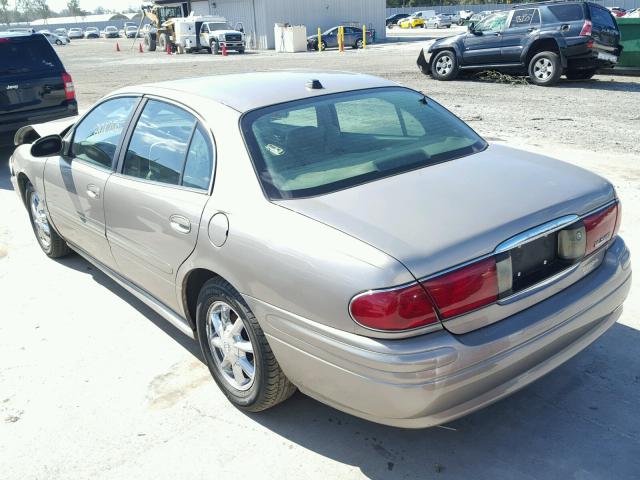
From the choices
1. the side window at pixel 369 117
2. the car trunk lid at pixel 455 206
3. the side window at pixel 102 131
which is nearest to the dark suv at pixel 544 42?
the side window at pixel 369 117

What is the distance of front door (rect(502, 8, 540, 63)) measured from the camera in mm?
14742

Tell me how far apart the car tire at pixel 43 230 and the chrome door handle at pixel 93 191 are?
123 centimetres

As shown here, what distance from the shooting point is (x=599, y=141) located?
873cm

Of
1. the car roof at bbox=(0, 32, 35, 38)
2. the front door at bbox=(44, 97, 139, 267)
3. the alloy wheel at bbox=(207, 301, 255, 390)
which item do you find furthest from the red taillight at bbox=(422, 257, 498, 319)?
the car roof at bbox=(0, 32, 35, 38)

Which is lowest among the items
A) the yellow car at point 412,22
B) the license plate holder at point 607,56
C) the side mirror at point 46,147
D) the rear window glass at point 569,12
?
the license plate holder at point 607,56

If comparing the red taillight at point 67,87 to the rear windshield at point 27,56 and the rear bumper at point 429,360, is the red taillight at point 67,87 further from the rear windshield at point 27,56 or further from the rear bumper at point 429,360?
the rear bumper at point 429,360

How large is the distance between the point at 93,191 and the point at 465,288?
104 inches

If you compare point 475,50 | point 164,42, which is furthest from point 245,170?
point 164,42

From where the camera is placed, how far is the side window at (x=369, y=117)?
3.58 meters

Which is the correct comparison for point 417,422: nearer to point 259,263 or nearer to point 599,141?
point 259,263

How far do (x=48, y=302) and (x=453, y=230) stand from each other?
3.39 metres

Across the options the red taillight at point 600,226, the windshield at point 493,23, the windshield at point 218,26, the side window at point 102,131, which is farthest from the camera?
the windshield at point 218,26

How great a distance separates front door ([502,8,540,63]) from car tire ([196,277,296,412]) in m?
13.8

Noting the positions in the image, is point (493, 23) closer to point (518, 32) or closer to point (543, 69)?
point (518, 32)
